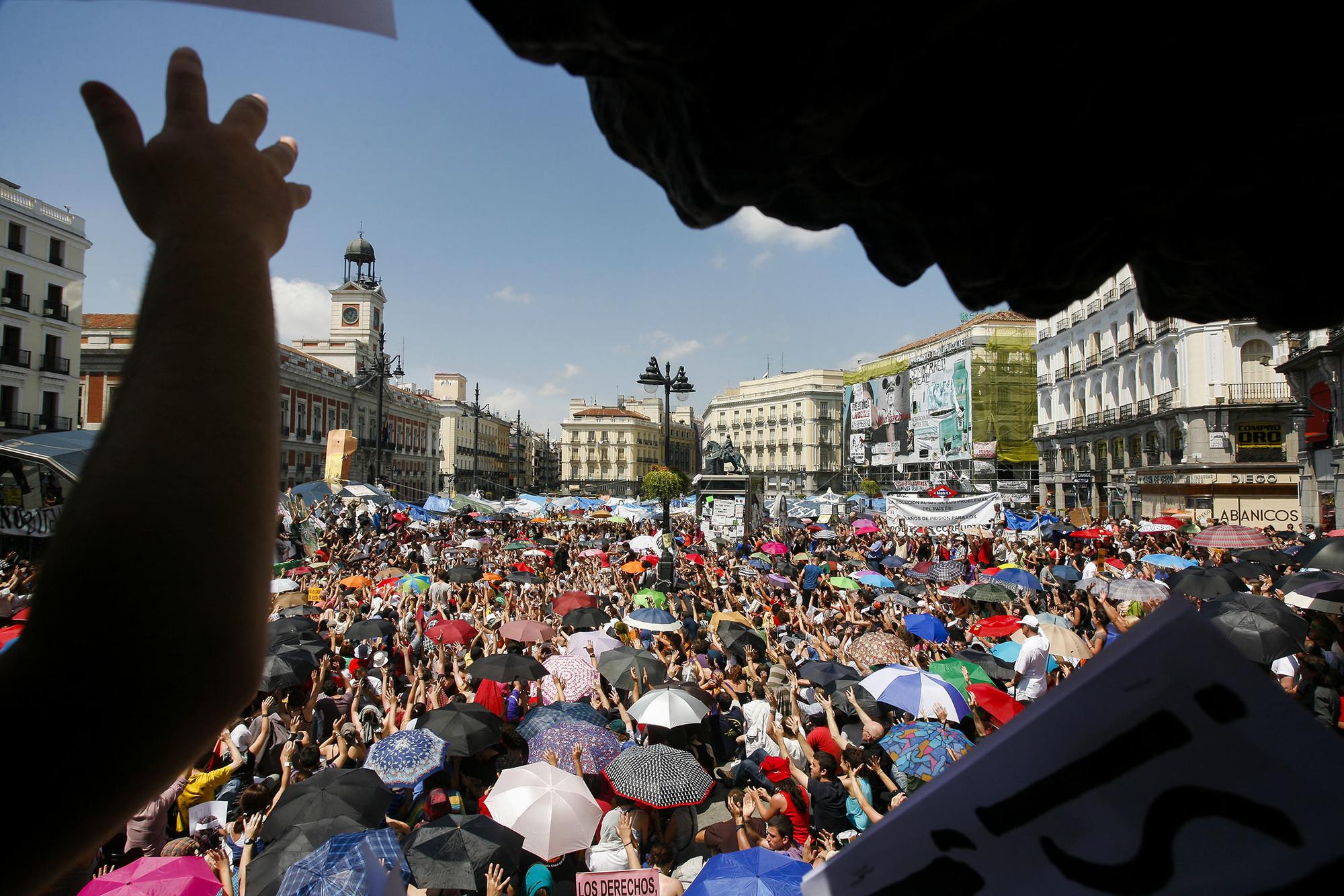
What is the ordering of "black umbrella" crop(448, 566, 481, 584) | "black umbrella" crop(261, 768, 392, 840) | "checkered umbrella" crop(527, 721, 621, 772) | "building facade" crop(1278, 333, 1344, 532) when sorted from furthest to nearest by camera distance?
"building facade" crop(1278, 333, 1344, 532), "black umbrella" crop(448, 566, 481, 584), "checkered umbrella" crop(527, 721, 621, 772), "black umbrella" crop(261, 768, 392, 840)

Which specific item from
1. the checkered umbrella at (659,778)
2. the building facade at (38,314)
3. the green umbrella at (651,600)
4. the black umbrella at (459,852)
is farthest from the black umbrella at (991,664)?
the building facade at (38,314)

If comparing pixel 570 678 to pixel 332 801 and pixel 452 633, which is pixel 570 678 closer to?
pixel 452 633

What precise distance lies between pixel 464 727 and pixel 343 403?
57.6 meters

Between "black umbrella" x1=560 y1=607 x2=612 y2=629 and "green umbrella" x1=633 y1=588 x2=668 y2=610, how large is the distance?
4.19 ft

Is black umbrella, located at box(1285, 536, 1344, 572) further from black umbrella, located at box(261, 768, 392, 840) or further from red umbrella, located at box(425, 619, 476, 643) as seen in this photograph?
black umbrella, located at box(261, 768, 392, 840)

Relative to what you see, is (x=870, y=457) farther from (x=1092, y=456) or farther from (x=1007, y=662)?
(x=1007, y=662)

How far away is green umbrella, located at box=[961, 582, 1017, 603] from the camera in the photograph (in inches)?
445

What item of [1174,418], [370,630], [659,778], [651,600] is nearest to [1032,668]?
[659,778]

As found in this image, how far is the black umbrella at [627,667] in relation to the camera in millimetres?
7395

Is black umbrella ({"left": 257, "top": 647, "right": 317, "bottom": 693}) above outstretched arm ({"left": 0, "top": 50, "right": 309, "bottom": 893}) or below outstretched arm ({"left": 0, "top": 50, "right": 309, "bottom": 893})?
below

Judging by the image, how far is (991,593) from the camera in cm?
1141

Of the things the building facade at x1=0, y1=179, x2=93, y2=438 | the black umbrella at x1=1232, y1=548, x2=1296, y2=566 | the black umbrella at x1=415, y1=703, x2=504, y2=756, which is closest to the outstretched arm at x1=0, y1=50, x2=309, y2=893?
the black umbrella at x1=415, y1=703, x2=504, y2=756

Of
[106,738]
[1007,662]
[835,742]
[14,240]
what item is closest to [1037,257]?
[106,738]

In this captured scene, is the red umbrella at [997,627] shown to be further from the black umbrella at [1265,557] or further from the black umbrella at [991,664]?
the black umbrella at [1265,557]
